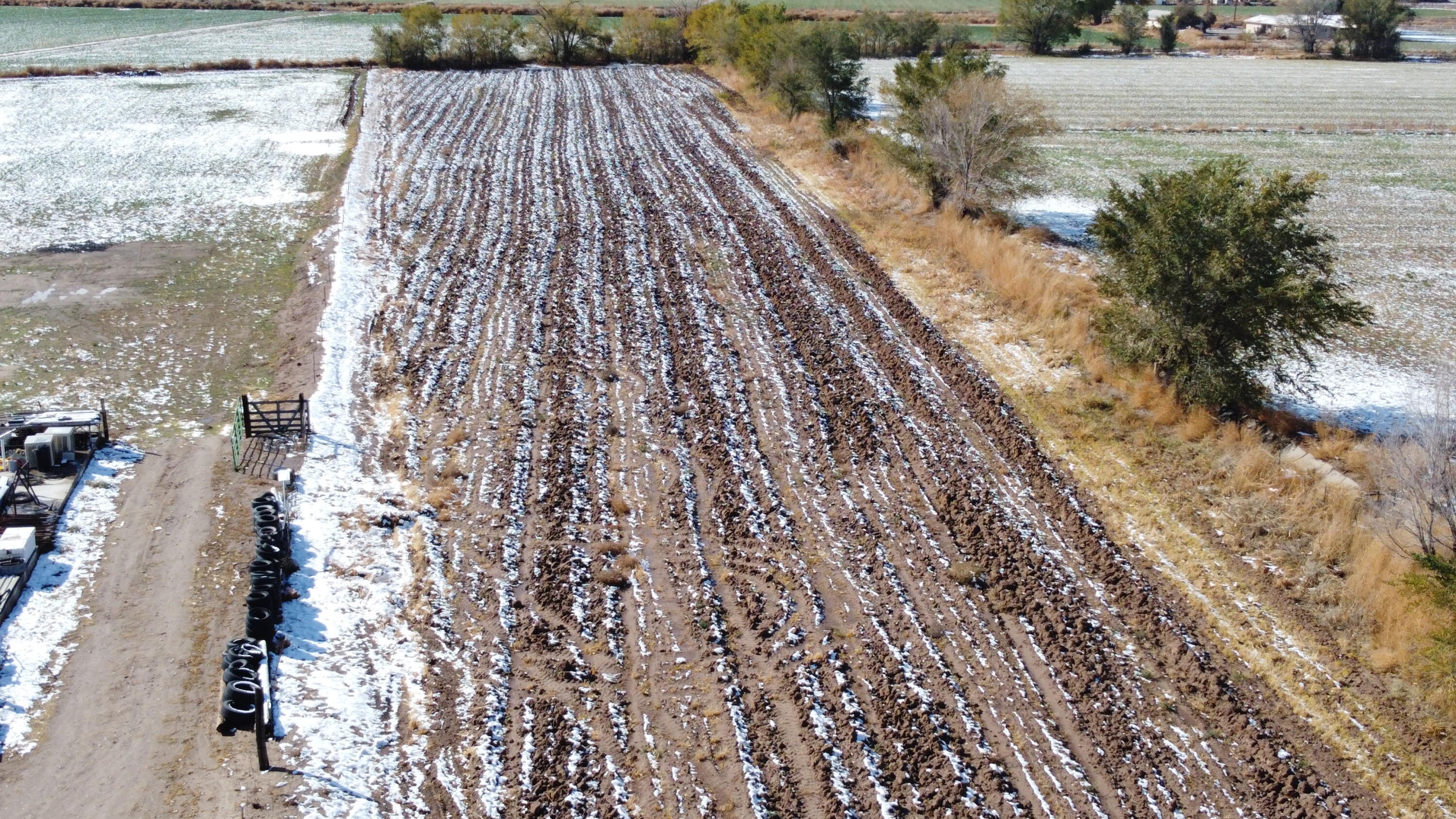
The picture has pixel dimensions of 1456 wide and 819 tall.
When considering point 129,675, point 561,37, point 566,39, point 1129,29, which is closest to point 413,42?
point 561,37

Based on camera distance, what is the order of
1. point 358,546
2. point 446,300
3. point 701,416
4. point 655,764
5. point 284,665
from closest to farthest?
point 655,764 < point 284,665 < point 358,546 < point 701,416 < point 446,300

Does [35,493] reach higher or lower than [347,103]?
lower

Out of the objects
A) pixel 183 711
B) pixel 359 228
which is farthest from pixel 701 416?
pixel 359 228

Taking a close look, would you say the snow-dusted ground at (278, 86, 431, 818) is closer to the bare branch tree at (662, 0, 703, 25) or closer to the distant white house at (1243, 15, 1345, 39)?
the bare branch tree at (662, 0, 703, 25)

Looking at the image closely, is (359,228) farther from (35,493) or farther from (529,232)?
(35,493)

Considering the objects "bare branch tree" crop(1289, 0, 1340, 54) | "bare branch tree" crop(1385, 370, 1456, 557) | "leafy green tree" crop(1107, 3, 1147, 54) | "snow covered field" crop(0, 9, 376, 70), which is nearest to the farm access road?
"bare branch tree" crop(1385, 370, 1456, 557)

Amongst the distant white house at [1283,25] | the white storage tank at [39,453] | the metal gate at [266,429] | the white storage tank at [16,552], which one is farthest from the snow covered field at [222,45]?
the distant white house at [1283,25]
